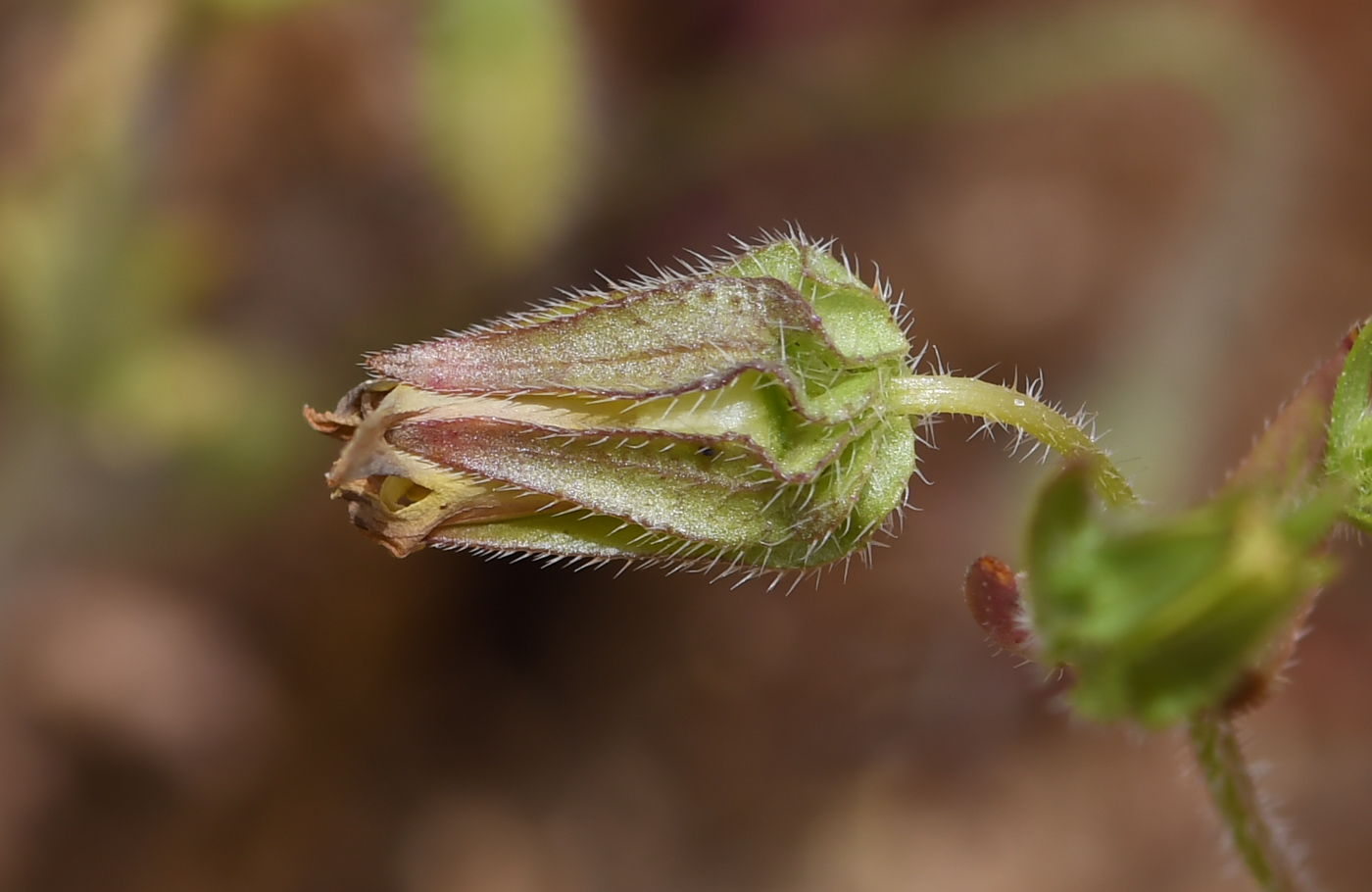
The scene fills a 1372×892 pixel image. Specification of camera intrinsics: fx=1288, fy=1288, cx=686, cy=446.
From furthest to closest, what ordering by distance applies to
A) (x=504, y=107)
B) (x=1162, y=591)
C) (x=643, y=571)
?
(x=643, y=571) → (x=504, y=107) → (x=1162, y=591)

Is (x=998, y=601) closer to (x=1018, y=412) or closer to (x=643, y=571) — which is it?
(x=1018, y=412)

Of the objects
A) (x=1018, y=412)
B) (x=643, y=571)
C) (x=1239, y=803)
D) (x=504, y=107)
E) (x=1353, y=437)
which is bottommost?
(x=1239, y=803)

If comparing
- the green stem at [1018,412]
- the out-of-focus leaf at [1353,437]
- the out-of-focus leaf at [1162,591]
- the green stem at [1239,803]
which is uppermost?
the out-of-focus leaf at [1353,437]

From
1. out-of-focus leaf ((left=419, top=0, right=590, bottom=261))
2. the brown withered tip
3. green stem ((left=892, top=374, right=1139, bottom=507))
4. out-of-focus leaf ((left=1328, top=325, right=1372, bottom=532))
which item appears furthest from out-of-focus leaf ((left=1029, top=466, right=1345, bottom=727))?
out-of-focus leaf ((left=419, top=0, right=590, bottom=261))

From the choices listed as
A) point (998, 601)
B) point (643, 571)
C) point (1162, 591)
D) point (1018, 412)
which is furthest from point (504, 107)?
point (1162, 591)

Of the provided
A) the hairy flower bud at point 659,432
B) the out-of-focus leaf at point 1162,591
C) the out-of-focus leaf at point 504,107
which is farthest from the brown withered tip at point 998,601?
the out-of-focus leaf at point 504,107

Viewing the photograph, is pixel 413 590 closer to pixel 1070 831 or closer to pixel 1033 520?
pixel 1070 831

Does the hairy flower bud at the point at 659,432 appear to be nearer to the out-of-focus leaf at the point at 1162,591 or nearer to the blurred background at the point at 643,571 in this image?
the out-of-focus leaf at the point at 1162,591
